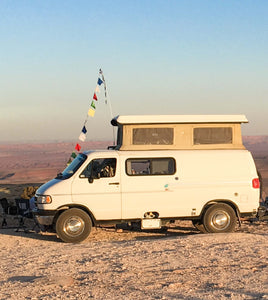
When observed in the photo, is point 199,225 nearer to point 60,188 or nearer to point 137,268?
point 60,188

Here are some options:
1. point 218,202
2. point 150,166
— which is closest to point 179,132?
point 150,166

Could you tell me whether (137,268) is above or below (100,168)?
below

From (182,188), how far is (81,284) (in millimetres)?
4970

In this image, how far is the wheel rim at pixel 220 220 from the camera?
39.1 ft

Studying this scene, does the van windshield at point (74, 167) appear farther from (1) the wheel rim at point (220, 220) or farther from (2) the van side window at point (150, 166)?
(1) the wheel rim at point (220, 220)

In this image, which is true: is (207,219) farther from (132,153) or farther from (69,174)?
(69,174)

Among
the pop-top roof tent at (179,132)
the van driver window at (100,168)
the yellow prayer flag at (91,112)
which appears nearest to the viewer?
the van driver window at (100,168)

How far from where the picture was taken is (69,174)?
37.7 ft

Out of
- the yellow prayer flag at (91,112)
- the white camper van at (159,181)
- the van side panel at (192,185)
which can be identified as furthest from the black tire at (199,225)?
the yellow prayer flag at (91,112)

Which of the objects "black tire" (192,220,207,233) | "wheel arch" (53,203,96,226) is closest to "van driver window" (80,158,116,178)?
"wheel arch" (53,203,96,226)

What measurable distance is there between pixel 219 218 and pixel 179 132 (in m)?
2.39

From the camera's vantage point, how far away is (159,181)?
11562 mm

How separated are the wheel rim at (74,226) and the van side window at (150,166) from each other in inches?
64.7

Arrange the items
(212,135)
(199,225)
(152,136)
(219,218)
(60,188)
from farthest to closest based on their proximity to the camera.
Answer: (199,225) → (212,135) → (219,218) → (152,136) → (60,188)
